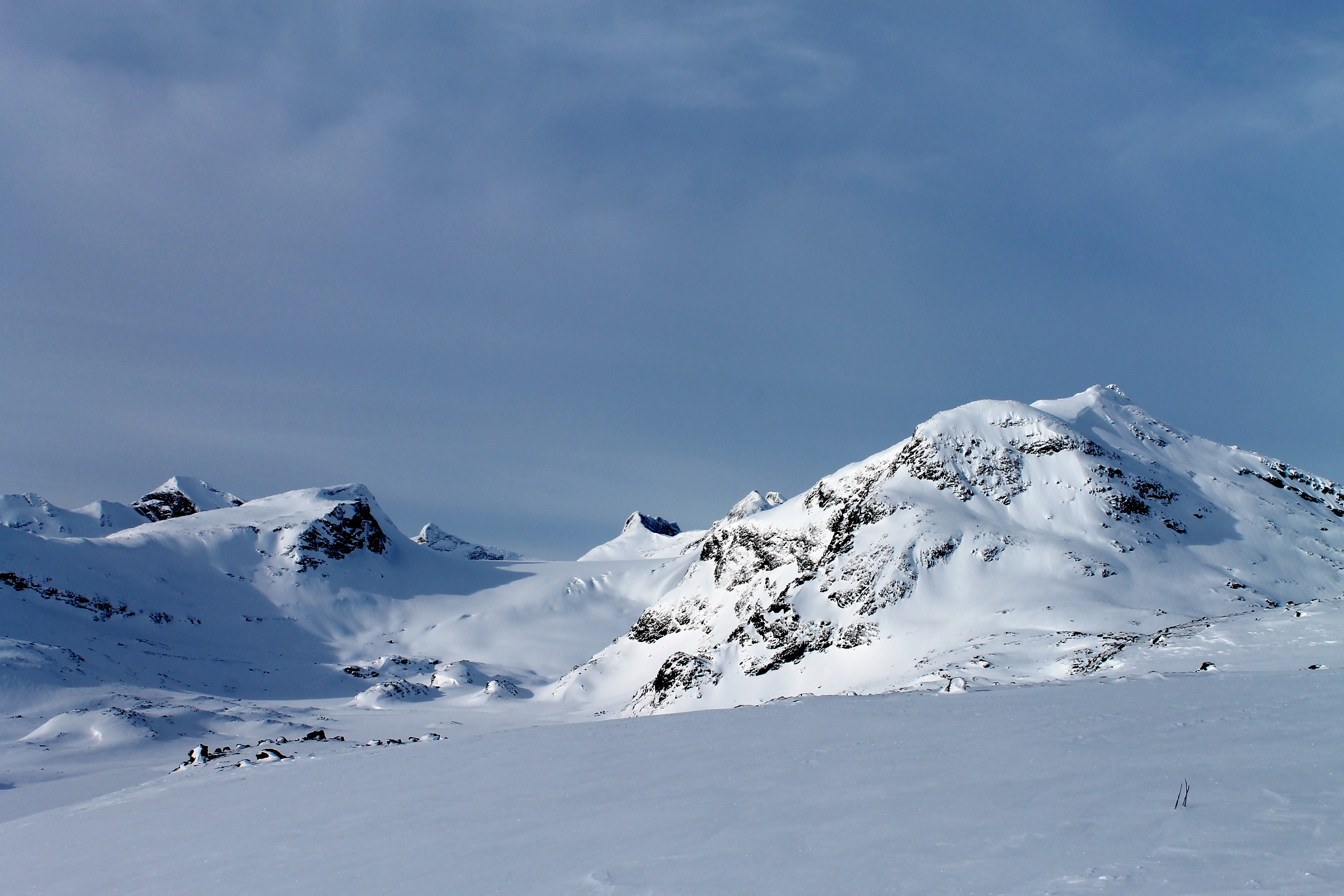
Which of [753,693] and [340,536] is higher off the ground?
[340,536]

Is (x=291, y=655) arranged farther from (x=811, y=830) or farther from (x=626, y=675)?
(x=811, y=830)

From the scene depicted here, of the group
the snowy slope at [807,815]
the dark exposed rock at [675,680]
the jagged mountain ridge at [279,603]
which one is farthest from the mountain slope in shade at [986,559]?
the jagged mountain ridge at [279,603]

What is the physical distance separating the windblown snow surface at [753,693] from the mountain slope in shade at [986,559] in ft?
1.52

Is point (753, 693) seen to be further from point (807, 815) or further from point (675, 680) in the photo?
point (807, 815)

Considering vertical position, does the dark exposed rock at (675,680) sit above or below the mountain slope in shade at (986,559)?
below

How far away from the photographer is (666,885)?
6.73 m

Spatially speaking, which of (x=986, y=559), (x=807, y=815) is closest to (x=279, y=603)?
(x=986, y=559)

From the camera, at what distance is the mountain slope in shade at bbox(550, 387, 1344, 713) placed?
6116 centimetres

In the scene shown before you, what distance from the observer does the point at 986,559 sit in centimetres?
7062

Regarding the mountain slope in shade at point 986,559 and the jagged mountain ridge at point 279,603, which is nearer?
the mountain slope in shade at point 986,559

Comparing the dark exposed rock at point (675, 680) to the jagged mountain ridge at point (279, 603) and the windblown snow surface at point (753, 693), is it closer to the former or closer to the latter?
the windblown snow surface at point (753, 693)

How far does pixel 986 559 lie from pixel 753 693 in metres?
27.0

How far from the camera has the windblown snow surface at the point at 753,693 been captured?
7.46 meters

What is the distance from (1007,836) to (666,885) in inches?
133
